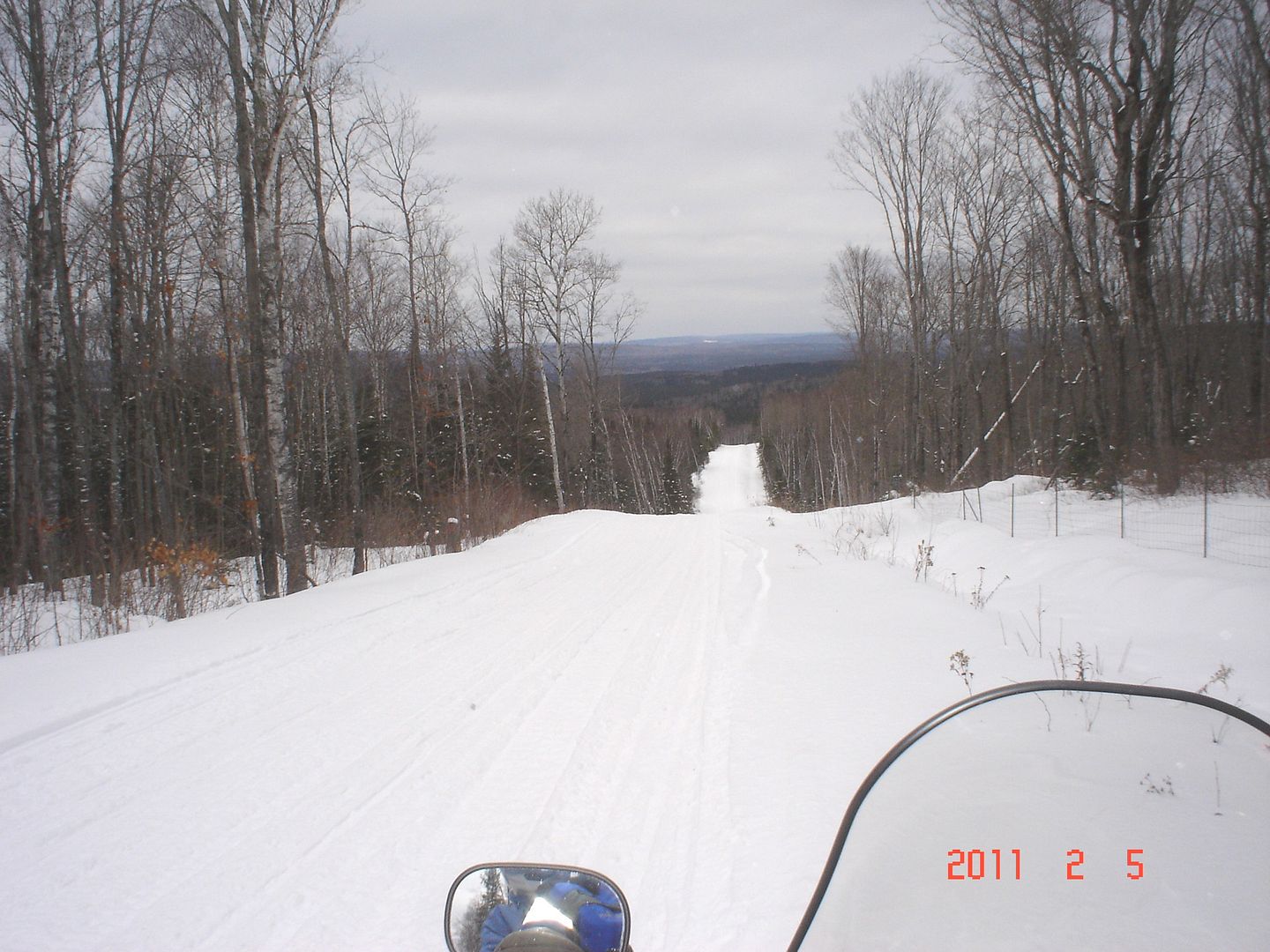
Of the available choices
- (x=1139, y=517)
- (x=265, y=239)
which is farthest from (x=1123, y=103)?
(x=265, y=239)

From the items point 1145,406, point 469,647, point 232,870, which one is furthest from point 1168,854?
point 1145,406

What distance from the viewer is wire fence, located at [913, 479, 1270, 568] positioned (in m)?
8.32

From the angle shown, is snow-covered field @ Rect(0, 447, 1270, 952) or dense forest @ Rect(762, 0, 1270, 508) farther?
dense forest @ Rect(762, 0, 1270, 508)

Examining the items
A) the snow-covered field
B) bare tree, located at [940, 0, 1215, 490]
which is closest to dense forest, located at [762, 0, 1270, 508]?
bare tree, located at [940, 0, 1215, 490]

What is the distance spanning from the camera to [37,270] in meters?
12.6

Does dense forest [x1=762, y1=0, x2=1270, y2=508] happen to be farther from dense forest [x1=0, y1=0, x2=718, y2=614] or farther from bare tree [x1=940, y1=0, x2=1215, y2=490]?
dense forest [x1=0, y1=0, x2=718, y2=614]

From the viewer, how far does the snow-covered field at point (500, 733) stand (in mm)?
2562

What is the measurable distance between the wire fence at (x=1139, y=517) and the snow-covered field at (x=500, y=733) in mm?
1414

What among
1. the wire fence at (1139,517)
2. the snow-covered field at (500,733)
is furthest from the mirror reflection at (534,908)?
the wire fence at (1139,517)

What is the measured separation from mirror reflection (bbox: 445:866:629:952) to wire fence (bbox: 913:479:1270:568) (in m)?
8.72

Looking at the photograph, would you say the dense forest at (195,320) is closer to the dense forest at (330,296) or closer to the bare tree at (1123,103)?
the dense forest at (330,296)

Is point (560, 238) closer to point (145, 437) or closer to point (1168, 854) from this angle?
point (145, 437)

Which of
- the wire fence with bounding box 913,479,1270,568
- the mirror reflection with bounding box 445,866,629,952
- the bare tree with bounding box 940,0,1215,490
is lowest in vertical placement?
the wire fence with bounding box 913,479,1270,568

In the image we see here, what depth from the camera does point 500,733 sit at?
158 inches
